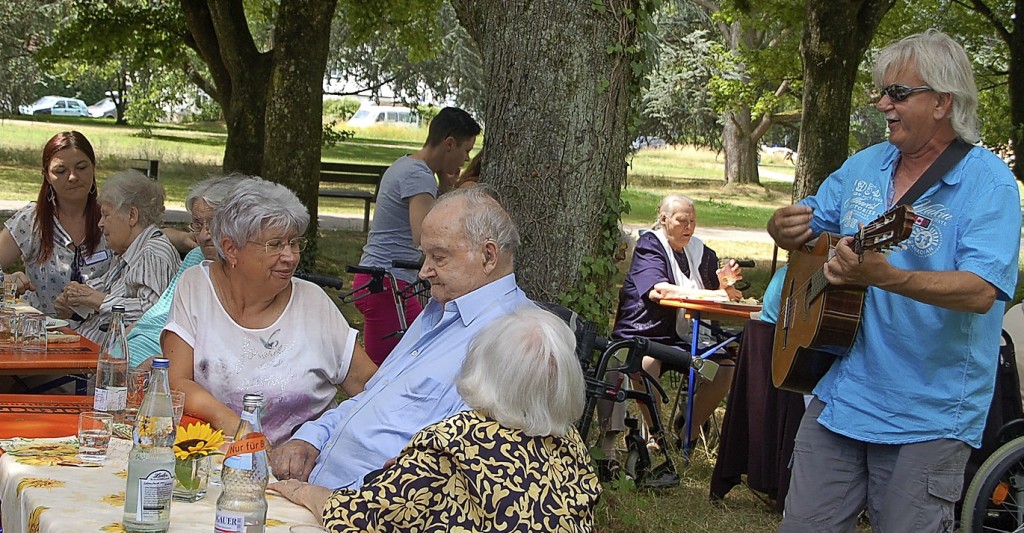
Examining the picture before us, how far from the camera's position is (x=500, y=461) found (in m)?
2.49

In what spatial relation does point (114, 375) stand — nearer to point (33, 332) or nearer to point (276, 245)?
point (276, 245)

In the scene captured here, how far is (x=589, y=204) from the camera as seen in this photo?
4.95m

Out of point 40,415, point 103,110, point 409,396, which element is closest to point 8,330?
point 40,415

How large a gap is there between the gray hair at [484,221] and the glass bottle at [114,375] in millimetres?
1044

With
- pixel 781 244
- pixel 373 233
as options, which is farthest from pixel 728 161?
pixel 781 244

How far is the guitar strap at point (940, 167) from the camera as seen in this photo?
124 inches

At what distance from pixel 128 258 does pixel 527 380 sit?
344cm

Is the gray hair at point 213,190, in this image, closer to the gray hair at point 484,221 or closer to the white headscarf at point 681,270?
the gray hair at point 484,221

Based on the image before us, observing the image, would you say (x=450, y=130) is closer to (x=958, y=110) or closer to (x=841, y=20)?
(x=958, y=110)

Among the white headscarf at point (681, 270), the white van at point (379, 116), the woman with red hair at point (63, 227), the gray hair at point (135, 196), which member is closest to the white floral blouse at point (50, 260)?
the woman with red hair at point (63, 227)

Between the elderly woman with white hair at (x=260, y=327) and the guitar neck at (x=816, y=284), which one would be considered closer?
the guitar neck at (x=816, y=284)

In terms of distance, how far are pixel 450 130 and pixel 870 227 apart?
11.6 feet

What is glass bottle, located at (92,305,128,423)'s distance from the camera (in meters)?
3.30

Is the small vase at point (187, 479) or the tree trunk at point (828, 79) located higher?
the tree trunk at point (828, 79)
